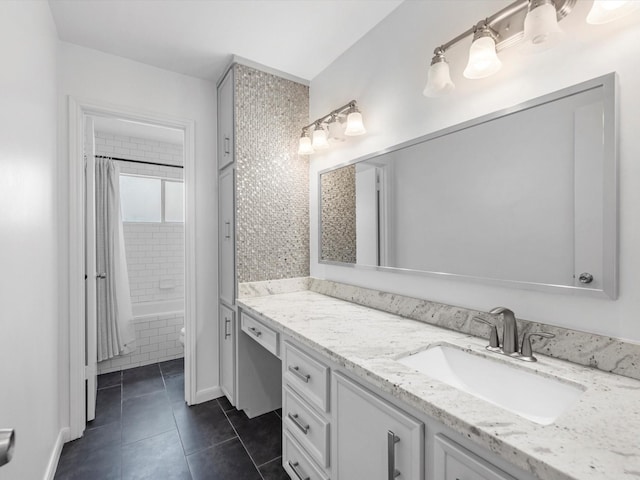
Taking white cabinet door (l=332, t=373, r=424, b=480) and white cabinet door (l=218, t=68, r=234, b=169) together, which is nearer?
white cabinet door (l=332, t=373, r=424, b=480)

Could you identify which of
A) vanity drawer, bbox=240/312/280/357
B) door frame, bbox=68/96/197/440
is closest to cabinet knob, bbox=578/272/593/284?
vanity drawer, bbox=240/312/280/357

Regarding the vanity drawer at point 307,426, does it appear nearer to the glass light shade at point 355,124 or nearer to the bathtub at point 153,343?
the glass light shade at point 355,124

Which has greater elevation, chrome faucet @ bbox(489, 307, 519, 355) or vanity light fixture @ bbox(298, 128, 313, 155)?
vanity light fixture @ bbox(298, 128, 313, 155)

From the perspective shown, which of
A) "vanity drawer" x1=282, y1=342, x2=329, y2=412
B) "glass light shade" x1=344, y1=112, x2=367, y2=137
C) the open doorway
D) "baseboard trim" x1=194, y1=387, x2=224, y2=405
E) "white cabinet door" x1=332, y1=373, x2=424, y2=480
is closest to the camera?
"white cabinet door" x1=332, y1=373, x2=424, y2=480

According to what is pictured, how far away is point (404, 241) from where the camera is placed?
1597mm

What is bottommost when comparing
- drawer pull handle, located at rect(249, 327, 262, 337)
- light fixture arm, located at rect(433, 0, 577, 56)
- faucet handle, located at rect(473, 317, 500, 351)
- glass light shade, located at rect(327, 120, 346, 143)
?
drawer pull handle, located at rect(249, 327, 262, 337)

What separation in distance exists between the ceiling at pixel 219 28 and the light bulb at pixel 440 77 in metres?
0.61

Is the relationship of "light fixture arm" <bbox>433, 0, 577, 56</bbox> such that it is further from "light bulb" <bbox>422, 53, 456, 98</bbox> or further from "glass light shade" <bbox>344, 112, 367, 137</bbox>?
"glass light shade" <bbox>344, 112, 367, 137</bbox>

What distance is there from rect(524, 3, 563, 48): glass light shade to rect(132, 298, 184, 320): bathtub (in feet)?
11.9

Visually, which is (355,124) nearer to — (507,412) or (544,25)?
(544,25)

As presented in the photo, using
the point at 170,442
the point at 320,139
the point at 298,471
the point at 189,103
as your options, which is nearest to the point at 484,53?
the point at 320,139

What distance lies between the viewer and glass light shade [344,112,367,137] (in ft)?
5.78

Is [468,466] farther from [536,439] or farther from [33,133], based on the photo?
[33,133]

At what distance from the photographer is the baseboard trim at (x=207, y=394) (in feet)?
7.56
